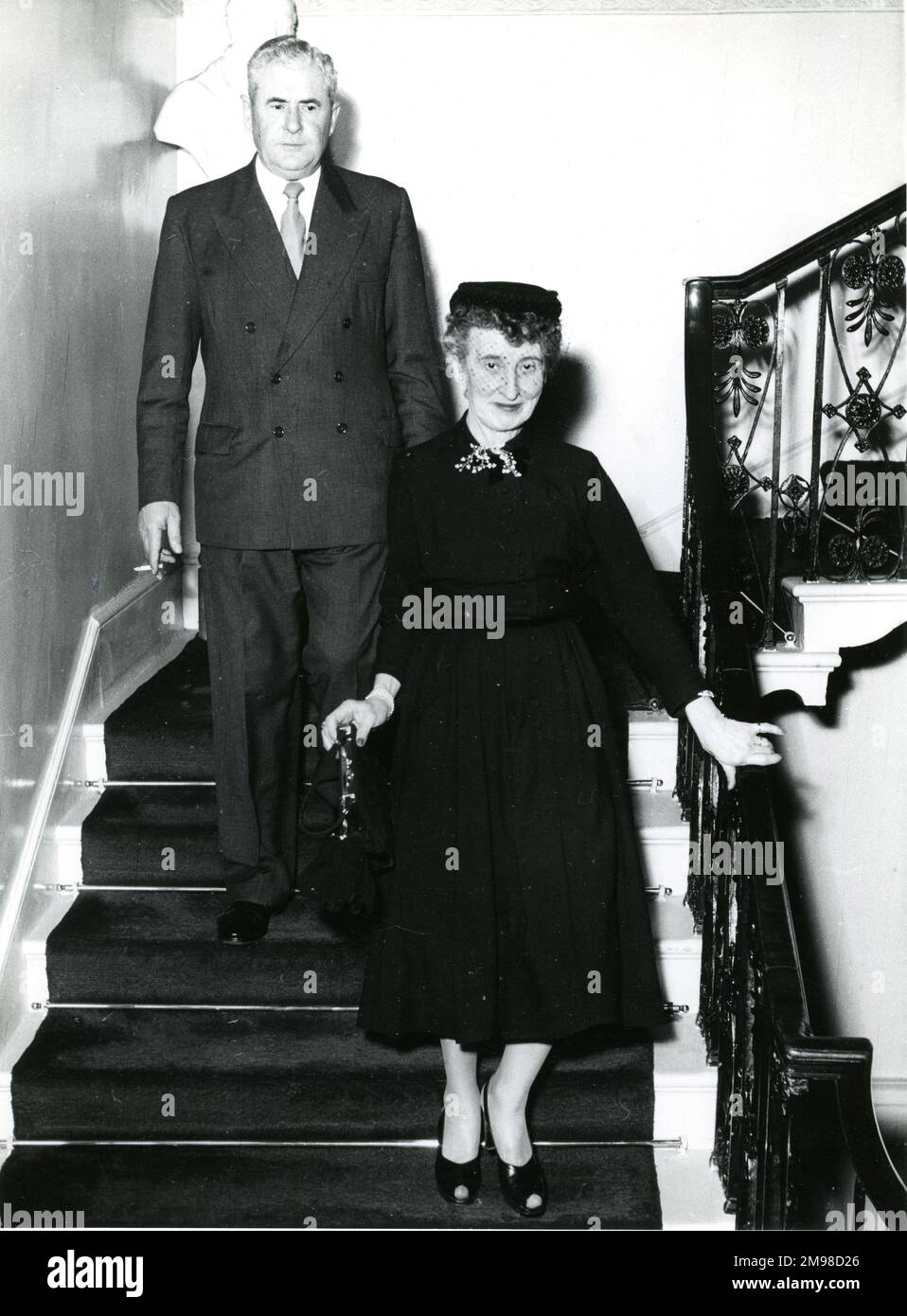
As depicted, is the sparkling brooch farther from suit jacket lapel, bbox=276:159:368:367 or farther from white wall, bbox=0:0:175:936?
white wall, bbox=0:0:175:936

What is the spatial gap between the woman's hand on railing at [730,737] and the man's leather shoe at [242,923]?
1274mm

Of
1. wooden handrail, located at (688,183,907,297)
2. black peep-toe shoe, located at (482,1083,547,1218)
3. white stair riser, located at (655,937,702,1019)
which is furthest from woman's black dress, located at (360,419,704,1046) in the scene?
wooden handrail, located at (688,183,907,297)

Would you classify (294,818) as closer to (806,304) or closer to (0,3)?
(0,3)

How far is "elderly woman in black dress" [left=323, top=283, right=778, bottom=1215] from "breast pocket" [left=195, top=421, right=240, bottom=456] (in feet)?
2.04

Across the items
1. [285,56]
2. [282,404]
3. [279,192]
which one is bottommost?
[282,404]

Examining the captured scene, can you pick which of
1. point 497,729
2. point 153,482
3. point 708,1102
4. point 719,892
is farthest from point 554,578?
point 708,1102

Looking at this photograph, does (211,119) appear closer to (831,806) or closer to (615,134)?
(615,134)

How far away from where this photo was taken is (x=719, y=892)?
2.87m

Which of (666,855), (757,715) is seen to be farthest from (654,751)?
(757,715)

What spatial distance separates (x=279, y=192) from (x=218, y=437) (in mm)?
547

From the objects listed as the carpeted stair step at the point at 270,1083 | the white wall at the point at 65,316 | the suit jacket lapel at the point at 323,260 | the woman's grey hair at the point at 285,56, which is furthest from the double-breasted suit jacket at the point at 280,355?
the carpeted stair step at the point at 270,1083

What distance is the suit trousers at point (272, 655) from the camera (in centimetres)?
307

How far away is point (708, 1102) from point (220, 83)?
343cm

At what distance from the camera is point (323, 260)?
9.78 ft
